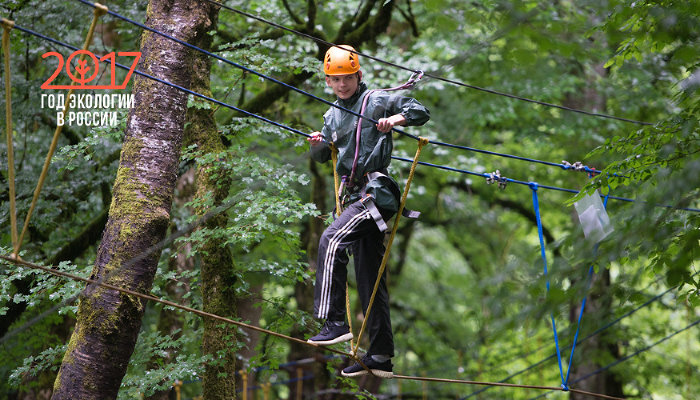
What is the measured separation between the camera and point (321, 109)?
7.25 meters

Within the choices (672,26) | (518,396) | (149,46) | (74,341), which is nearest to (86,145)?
(149,46)

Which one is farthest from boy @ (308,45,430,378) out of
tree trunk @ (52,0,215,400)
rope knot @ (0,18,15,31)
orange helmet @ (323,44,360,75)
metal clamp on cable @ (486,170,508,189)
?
rope knot @ (0,18,15,31)

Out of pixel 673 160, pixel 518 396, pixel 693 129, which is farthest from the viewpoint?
pixel 518 396

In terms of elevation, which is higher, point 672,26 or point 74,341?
point 672,26

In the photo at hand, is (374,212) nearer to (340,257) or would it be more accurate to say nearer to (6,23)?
(340,257)

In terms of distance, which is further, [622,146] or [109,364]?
[622,146]

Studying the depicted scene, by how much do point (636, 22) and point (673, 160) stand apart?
72 centimetres

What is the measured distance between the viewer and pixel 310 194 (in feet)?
25.4

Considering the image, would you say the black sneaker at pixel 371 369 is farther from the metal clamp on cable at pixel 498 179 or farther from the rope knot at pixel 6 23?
the rope knot at pixel 6 23

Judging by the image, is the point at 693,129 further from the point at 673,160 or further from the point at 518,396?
the point at 518,396

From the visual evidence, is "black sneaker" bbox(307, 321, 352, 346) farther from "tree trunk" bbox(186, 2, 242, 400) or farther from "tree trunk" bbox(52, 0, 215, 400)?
"tree trunk" bbox(186, 2, 242, 400)

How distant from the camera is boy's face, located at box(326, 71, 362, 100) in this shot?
331 cm

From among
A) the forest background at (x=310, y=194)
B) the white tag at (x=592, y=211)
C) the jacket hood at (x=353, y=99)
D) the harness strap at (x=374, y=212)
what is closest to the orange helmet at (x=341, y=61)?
the jacket hood at (x=353, y=99)

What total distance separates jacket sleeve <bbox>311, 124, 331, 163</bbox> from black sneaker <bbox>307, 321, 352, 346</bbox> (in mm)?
840
